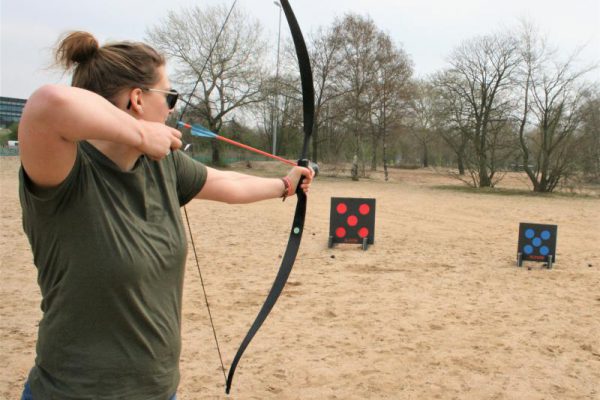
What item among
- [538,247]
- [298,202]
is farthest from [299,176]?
[538,247]

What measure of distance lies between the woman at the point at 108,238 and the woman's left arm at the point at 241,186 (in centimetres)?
32

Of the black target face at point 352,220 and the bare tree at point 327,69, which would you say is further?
the bare tree at point 327,69

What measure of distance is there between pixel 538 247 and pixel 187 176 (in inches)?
218

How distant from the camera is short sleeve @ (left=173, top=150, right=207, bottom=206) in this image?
1.34m

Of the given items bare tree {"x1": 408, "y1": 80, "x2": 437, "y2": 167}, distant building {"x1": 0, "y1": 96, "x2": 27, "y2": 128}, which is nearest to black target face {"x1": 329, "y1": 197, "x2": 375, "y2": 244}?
distant building {"x1": 0, "y1": 96, "x2": 27, "y2": 128}

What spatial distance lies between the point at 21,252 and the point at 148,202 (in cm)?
544

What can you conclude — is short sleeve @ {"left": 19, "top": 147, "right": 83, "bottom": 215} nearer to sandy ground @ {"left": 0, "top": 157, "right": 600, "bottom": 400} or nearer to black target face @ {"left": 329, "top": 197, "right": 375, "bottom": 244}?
sandy ground @ {"left": 0, "top": 157, "right": 600, "bottom": 400}

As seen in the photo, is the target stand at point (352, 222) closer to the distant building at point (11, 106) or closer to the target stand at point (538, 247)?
the target stand at point (538, 247)

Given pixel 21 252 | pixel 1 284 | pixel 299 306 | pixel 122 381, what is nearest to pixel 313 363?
pixel 299 306

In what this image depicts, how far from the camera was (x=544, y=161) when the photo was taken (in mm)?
17812

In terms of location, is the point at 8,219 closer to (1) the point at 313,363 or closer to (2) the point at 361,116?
(1) the point at 313,363

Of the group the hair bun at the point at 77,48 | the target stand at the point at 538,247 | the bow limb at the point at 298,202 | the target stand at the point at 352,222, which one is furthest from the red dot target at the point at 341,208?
the hair bun at the point at 77,48

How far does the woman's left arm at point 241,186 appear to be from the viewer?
1504mm

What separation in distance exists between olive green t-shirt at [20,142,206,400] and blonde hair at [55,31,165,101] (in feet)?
0.42
